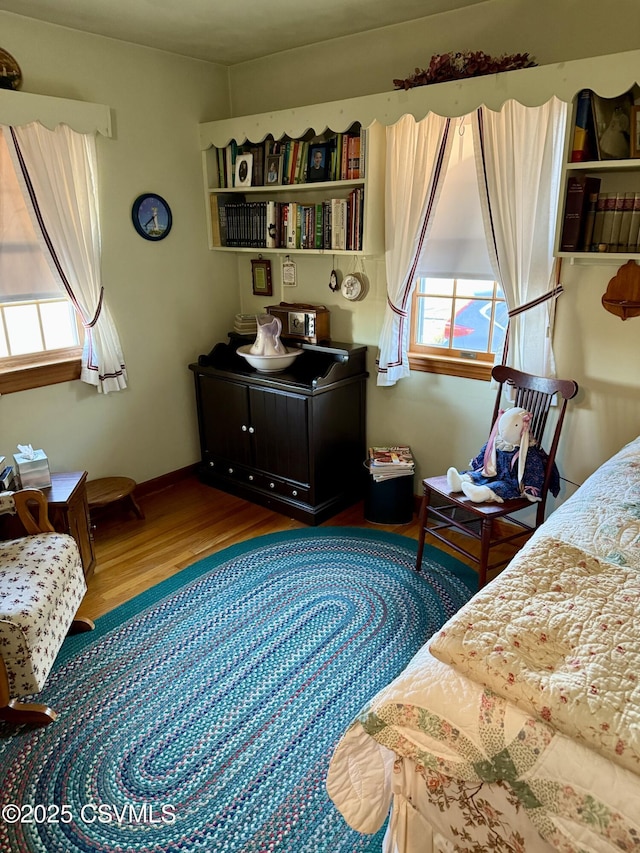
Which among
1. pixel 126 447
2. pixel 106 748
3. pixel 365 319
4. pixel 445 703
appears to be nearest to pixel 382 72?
pixel 365 319

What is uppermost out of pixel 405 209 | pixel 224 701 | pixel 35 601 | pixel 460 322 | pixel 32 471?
pixel 405 209

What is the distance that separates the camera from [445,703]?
1166 mm

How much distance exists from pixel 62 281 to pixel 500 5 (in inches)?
97.5

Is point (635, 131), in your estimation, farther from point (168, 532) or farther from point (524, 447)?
point (168, 532)

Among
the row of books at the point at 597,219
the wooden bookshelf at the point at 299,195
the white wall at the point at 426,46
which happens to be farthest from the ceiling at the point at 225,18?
the row of books at the point at 597,219

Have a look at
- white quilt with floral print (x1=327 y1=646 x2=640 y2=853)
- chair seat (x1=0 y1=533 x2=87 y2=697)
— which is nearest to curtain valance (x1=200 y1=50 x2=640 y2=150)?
Answer: white quilt with floral print (x1=327 y1=646 x2=640 y2=853)

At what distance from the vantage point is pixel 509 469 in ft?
8.73

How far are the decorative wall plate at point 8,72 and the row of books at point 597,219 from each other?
257cm

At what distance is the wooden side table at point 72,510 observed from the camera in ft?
8.59

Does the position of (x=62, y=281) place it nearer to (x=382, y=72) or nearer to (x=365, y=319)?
(x=365, y=319)

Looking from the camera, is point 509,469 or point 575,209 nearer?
point 575,209

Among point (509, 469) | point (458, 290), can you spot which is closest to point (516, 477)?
point (509, 469)

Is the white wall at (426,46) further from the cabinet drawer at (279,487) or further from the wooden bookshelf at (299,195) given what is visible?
the cabinet drawer at (279,487)

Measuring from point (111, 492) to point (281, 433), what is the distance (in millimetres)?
1022
